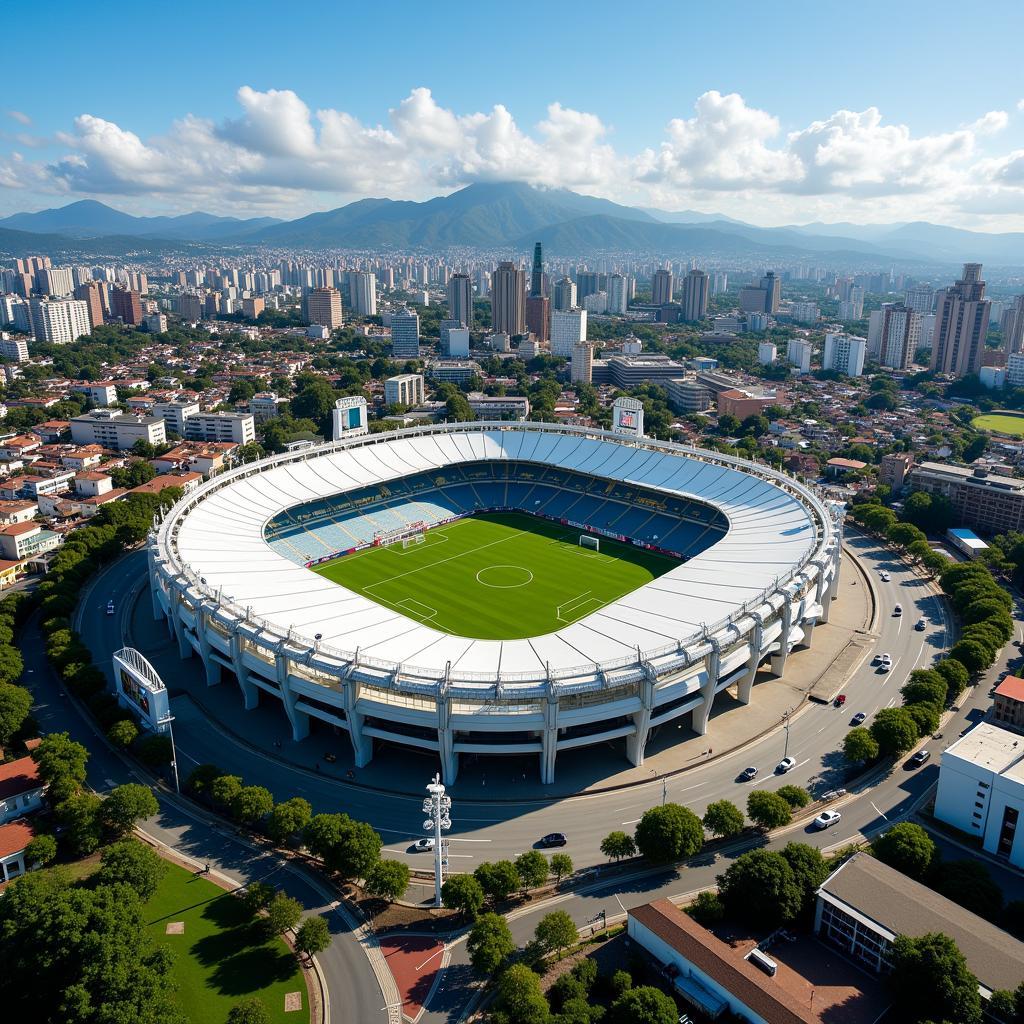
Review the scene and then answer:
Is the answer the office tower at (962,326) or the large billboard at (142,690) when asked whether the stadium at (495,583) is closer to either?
the large billboard at (142,690)

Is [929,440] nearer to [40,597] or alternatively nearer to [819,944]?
[819,944]

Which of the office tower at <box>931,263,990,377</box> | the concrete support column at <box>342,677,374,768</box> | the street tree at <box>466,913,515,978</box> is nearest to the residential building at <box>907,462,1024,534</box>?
the concrete support column at <box>342,677,374,768</box>

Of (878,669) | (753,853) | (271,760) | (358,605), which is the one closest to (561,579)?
(358,605)

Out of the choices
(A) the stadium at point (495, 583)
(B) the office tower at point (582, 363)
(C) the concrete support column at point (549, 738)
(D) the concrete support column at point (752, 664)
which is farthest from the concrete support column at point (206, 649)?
(B) the office tower at point (582, 363)

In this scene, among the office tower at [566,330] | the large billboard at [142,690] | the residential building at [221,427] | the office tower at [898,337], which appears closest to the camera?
the large billboard at [142,690]

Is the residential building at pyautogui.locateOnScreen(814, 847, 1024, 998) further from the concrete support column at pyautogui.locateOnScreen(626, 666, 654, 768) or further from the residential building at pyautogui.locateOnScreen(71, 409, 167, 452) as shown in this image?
the residential building at pyautogui.locateOnScreen(71, 409, 167, 452)

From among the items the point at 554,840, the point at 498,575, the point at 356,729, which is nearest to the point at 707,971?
the point at 554,840
